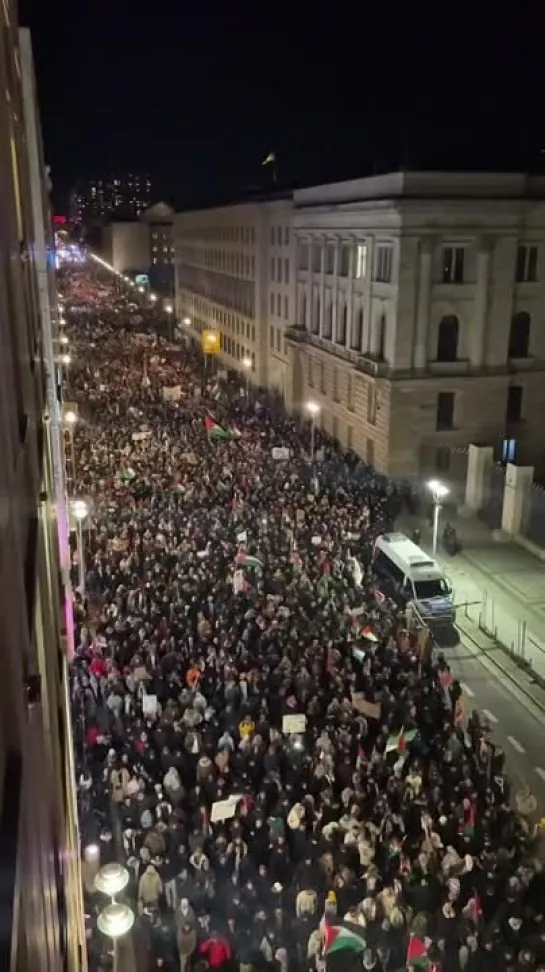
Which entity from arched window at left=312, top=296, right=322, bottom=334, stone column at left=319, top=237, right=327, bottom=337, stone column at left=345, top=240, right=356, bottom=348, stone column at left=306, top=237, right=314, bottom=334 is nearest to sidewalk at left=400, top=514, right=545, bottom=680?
stone column at left=345, top=240, right=356, bottom=348

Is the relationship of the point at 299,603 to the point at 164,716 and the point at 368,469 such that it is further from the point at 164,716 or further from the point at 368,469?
the point at 368,469

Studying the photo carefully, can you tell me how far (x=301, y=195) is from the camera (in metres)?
51.4

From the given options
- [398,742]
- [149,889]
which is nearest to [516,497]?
[398,742]

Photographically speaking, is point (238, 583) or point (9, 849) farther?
point (238, 583)

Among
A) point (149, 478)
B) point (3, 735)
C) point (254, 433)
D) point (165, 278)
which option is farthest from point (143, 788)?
point (165, 278)

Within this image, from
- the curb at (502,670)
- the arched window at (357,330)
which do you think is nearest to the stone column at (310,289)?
the arched window at (357,330)

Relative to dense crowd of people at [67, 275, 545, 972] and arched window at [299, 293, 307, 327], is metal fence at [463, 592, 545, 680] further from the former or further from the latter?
arched window at [299, 293, 307, 327]

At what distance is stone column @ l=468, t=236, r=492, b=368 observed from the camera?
125ft

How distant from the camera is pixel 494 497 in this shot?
114ft

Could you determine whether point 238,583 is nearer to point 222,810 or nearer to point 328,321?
point 222,810

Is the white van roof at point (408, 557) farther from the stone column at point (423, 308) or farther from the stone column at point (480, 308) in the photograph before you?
the stone column at point (480, 308)

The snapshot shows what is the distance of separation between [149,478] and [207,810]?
18161mm

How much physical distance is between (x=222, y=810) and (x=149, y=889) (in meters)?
1.62

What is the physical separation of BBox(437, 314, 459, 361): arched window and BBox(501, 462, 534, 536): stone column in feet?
28.3
